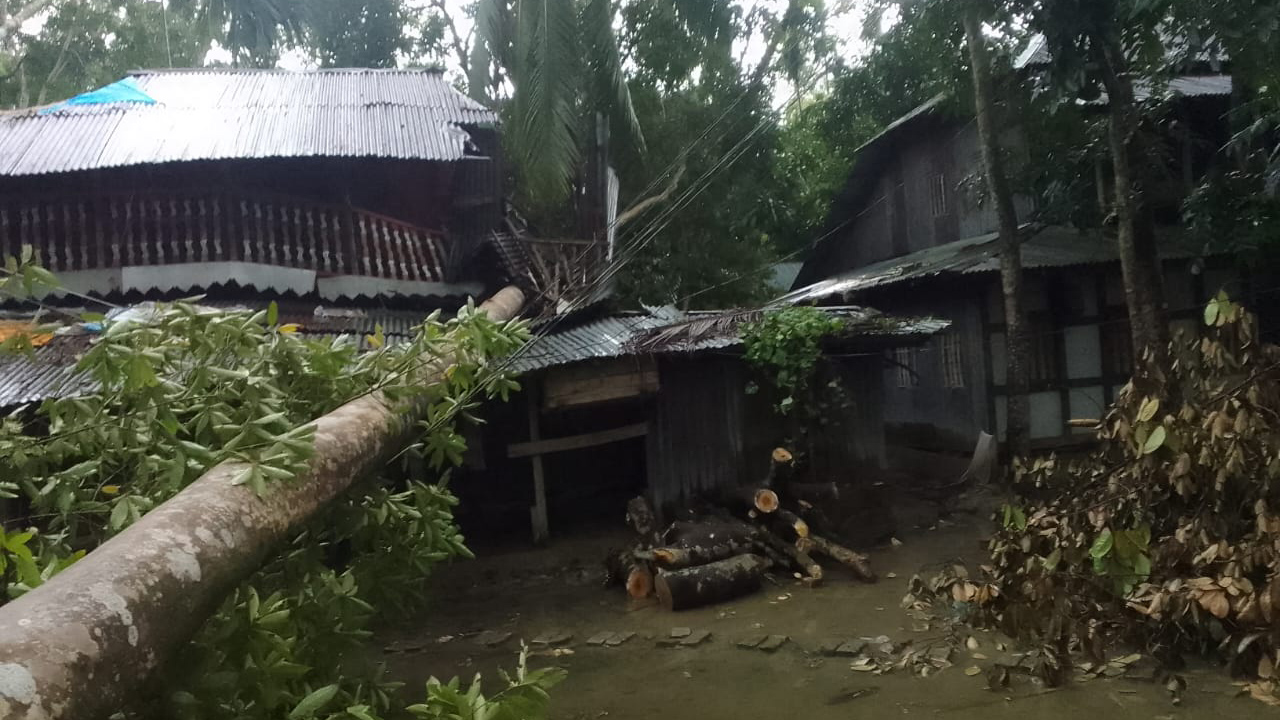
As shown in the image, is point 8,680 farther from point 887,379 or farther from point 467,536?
point 887,379

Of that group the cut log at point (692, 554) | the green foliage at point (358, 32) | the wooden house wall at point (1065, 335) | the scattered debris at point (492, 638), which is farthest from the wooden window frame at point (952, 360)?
the green foliage at point (358, 32)

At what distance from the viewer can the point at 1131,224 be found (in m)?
8.80

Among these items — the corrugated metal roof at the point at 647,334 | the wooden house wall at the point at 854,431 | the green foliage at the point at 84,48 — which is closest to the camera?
the corrugated metal roof at the point at 647,334

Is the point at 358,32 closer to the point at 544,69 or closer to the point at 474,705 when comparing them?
the point at 544,69

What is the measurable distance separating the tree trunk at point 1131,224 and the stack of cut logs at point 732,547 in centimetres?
392

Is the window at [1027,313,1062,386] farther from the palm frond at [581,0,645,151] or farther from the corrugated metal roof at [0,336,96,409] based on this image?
the corrugated metal roof at [0,336,96,409]

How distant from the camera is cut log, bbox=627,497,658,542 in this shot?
8.17m

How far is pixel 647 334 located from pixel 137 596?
275 inches

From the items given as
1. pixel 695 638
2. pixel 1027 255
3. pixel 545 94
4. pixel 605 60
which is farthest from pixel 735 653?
pixel 605 60

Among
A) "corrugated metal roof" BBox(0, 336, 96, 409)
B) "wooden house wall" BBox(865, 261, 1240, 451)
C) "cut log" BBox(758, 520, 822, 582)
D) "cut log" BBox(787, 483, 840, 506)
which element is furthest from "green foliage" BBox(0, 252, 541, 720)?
"wooden house wall" BBox(865, 261, 1240, 451)

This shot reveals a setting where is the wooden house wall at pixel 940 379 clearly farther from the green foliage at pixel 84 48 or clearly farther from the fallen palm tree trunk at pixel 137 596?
the green foliage at pixel 84 48

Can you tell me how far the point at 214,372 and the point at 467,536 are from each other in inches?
297

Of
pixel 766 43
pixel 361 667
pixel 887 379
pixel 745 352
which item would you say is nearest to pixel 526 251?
pixel 745 352

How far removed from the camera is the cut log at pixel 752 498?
836cm
